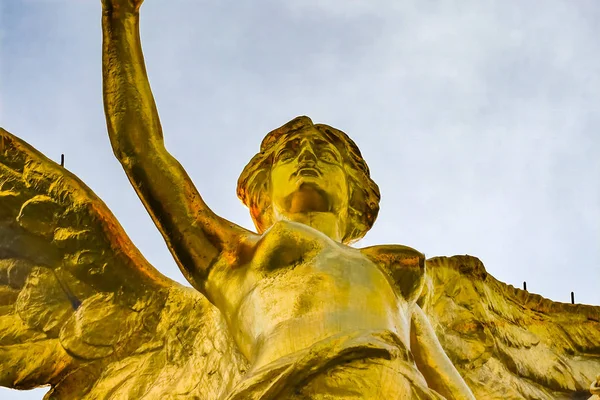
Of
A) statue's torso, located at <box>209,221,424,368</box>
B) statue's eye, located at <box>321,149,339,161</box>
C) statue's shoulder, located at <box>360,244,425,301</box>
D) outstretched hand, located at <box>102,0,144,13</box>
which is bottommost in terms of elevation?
statue's torso, located at <box>209,221,424,368</box>

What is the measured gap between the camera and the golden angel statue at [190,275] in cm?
774

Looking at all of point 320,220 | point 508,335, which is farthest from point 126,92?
point 508,335

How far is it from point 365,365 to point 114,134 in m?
1.73

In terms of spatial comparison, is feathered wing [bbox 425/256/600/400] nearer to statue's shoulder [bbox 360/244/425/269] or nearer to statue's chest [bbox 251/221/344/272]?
statue's shoulder [bbox 360/244/425/269]

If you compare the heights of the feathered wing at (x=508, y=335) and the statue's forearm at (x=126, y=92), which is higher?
the statue's forearm at (x=126, y=92)

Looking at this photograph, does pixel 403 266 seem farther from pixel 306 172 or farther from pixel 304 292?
pixel 306 172

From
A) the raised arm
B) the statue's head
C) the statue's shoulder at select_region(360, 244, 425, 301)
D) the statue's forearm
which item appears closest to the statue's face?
the statue's head

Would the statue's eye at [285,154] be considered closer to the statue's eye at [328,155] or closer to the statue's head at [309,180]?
the statue's head at [309,180]

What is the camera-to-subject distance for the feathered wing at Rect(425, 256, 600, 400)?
905 centimetres

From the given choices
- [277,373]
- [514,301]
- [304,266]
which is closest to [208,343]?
→ [304,266]

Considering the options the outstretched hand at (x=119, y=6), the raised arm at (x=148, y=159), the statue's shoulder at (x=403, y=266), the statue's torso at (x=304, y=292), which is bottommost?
the statue's torso at (x=304, y=292)

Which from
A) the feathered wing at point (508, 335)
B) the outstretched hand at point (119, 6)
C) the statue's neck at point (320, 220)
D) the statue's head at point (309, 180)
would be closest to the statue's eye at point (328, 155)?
the statue's head at point (309, 180)

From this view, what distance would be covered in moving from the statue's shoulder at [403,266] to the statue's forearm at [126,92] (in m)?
1.12

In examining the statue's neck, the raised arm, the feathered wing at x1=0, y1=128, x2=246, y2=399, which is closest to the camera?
the raised arm
